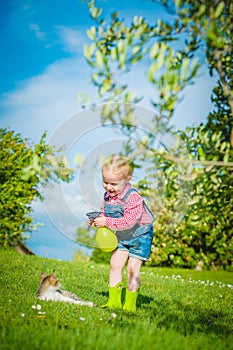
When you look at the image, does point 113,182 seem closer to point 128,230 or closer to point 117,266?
point 128,230

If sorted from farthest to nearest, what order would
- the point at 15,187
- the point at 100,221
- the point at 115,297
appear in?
1. the point at 15,187
2. the point at 115,297
3. the point at 100,221

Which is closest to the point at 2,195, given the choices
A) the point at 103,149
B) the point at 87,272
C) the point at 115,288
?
the point at 87,272

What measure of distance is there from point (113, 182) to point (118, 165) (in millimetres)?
670

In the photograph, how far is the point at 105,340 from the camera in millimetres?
3383

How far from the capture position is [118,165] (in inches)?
155

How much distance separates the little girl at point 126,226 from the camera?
16.3 feet

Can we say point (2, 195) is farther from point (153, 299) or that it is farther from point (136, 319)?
point (136, 319)

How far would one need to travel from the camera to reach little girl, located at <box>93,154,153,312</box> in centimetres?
495

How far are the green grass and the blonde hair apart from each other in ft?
4.75

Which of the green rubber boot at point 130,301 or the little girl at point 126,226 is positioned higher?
the little girl at point 126,226

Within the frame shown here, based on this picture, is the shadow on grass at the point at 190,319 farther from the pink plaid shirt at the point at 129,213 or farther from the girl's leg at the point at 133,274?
the pink plaid shirt at the point at 129,213

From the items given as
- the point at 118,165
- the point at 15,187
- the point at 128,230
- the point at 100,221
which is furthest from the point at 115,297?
the point at 15,187

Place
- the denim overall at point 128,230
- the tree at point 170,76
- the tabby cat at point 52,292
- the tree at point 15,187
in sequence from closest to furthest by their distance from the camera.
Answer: the tree at point 170,76
the denim overall at point 128,230
the tabby cat at point 52,292
the tree at point 15,187

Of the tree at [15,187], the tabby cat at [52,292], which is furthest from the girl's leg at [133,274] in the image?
the tree at [15,187]
